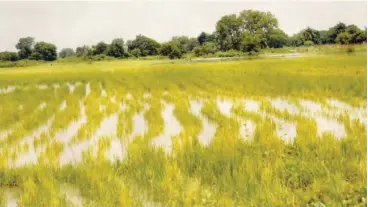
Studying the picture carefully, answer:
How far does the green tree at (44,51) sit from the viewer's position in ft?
17.4

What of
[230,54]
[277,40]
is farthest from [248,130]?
[230,54]

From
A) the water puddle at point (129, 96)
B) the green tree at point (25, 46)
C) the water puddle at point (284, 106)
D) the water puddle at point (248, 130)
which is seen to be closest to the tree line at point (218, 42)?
the green tree at point (25, 46)

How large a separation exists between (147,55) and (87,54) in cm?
270

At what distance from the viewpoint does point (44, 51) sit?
5531 mm

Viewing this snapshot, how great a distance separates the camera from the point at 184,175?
243cm

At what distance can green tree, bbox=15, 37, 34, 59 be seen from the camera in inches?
194

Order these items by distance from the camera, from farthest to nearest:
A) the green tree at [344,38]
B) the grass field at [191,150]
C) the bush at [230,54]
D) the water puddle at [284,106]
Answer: the bush at [230,54] < the green tree at [344,38] < the water puddle at [284,106] < the grass field at [191,150]

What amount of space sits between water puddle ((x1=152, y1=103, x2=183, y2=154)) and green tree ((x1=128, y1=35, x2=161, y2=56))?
10.2 ft

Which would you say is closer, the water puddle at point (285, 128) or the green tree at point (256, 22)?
the water puddle at point (285, 128)

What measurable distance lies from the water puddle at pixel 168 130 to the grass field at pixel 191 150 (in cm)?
1

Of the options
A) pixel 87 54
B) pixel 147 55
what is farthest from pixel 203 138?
pixel 147 55

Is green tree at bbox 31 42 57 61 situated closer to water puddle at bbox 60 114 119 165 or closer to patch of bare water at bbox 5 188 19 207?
water puddle at bbox 60 114 119 165

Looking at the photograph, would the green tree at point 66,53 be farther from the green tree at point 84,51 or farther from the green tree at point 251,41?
the green tree at point 251,41

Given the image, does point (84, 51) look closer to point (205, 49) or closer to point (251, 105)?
point (251, 105)
